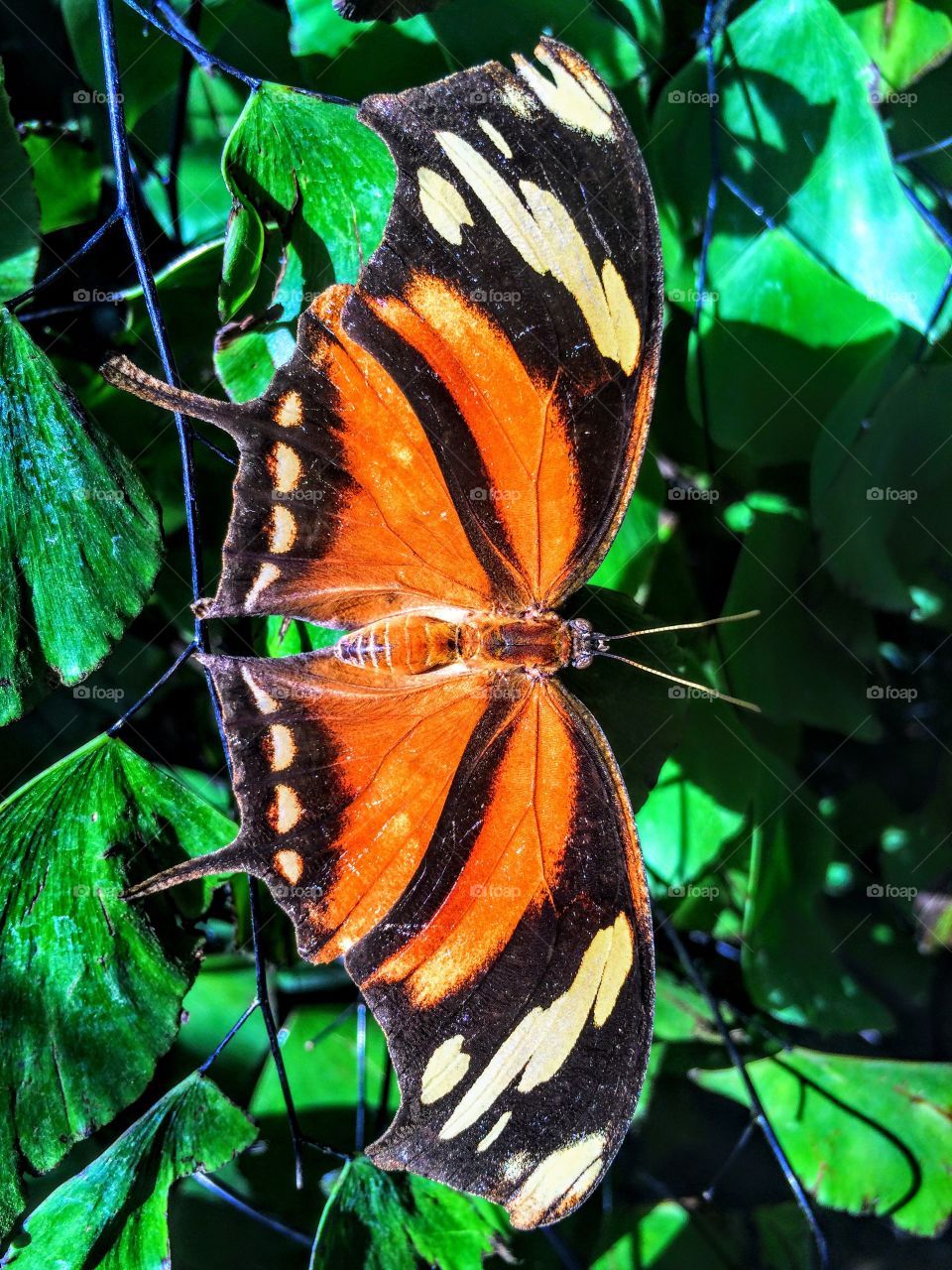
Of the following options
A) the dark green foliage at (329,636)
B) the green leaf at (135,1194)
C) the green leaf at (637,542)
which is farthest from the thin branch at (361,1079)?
the green leaf at (637,542)

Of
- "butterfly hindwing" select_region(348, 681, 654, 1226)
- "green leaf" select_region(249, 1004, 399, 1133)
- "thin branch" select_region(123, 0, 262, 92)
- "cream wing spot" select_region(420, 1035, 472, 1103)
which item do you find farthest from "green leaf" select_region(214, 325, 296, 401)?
"green leaf" select_region(249, 1004, 399, 1133)

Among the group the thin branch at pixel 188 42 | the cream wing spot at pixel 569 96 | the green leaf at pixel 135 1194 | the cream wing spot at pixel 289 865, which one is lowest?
the green leaf at pixel 135 1194

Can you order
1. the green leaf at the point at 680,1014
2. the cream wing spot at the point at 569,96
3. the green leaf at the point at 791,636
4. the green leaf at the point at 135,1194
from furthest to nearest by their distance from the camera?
the green leaf at the point at 680,1014, the green leaf at the point at 791,636, the green leaf at the point at 135,1194, the cream wing spot at the point at 569,96

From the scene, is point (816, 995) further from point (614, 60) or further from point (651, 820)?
point (614, 60)

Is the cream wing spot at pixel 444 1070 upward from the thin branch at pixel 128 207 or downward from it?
downward

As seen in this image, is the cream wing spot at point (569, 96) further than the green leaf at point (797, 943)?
No

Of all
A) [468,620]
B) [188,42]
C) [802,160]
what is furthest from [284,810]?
[802,160]

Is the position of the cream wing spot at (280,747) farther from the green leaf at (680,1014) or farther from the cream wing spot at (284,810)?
the green leaf at (680,1014)

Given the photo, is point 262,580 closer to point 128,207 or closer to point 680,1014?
point 128,207
